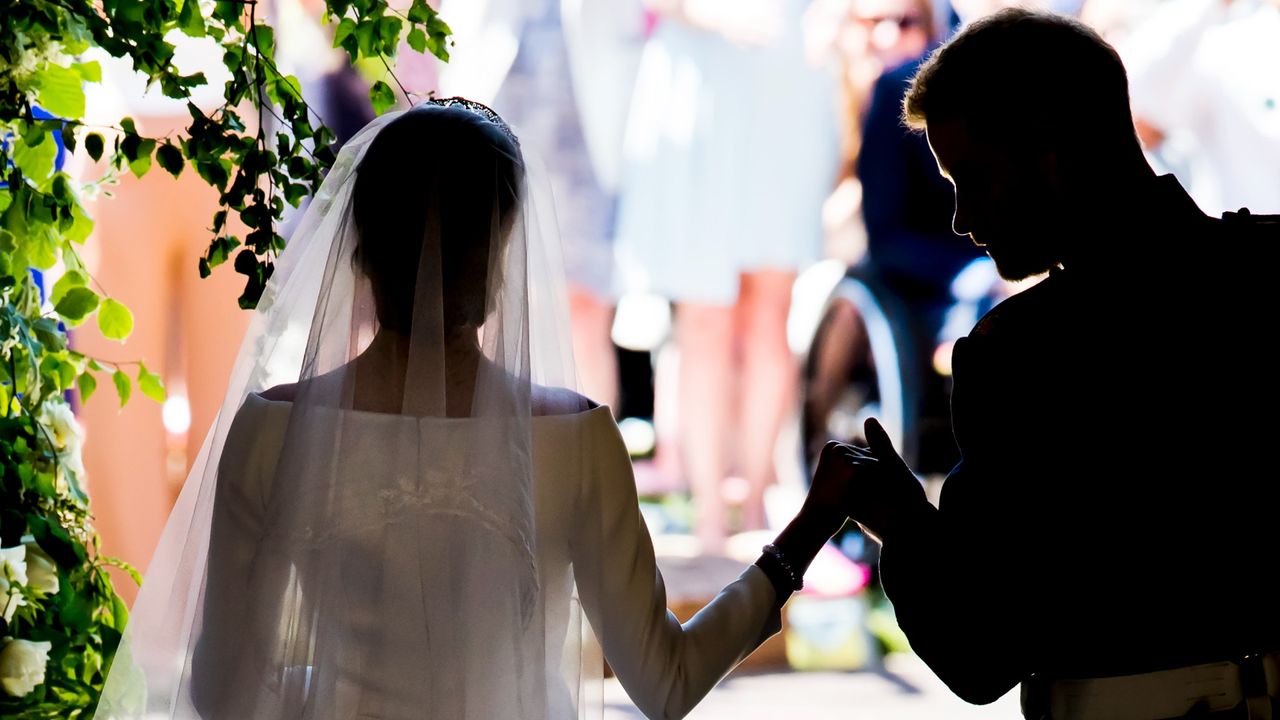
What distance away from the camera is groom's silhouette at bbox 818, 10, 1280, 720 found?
1.07 meters

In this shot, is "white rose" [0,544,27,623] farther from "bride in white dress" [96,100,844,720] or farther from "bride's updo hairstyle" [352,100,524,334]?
"bride's updo hairstyle" [352,100,524,334]

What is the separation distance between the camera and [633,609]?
1232mm

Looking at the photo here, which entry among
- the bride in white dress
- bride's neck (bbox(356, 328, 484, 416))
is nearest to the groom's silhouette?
the bride in white dress

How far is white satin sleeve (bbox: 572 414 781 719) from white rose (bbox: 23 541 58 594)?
600 millimetres

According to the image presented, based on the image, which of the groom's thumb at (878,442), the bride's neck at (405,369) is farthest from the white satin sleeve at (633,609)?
the groom's thumb at (878,442)

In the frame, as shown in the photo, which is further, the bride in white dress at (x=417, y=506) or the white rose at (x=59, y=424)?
the white rose at (x=59, y=424)

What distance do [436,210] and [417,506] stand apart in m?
0.29

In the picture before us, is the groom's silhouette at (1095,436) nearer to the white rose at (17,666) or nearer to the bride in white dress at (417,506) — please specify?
the bride in white dress at (417,506)

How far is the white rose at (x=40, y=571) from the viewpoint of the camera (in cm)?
130

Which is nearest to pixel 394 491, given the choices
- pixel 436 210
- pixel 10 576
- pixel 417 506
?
pixel 417 506

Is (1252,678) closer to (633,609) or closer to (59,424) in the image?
(633,609)

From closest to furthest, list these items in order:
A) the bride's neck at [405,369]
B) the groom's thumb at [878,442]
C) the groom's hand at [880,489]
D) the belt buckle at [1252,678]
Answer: the belt buckle at [1252,678], the bride's neck at [405,369], the groom's hand at [880,489], the groom's thumb at [878,442]

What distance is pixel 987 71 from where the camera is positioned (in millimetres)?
1229

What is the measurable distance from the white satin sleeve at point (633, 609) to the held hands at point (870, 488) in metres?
0.18
